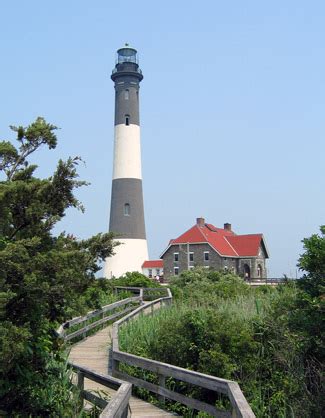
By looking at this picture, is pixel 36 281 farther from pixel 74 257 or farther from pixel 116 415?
pixel 116 415

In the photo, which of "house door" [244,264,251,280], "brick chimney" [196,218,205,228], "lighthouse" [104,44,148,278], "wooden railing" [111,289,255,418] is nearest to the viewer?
"wooden railing" [111,289,255,418]

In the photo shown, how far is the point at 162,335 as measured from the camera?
8.91m

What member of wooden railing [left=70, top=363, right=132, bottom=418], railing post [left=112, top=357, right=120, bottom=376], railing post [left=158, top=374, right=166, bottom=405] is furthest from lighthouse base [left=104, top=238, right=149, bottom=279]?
wooden railing [left=70, top=363, right=132, bottom=418]

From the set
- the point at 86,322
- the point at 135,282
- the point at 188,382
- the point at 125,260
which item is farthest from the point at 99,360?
the point at 125,260

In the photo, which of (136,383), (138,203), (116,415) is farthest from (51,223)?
(138,203)

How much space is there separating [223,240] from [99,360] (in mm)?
42119

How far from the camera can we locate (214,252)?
47.4 m

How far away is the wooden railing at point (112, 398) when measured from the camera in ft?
13.5

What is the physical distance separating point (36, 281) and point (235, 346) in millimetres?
4379

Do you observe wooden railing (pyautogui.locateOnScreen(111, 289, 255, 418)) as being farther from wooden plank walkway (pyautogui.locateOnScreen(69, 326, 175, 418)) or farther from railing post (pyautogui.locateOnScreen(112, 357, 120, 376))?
wooden plank walkway (pyautogui.locateOnScreen(69, 326, 175, 418))

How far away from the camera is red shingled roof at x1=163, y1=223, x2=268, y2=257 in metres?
48.4

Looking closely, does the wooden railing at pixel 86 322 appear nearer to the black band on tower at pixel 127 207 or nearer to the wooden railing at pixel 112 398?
the wooden railing at pixel 112 398

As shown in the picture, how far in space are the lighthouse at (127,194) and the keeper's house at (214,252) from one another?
8.63m

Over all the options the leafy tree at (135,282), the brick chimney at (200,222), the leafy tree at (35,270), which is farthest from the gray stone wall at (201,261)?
the leafy tree at (35,270)
